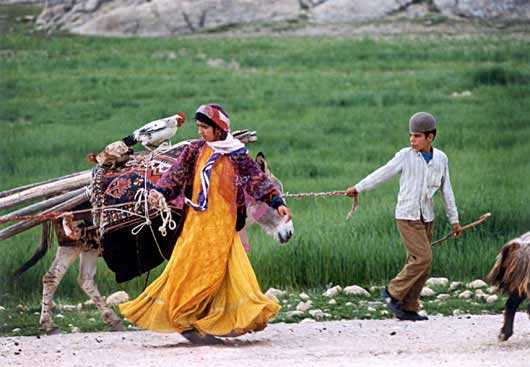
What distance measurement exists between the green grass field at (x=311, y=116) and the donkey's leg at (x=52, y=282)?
118 centimetres

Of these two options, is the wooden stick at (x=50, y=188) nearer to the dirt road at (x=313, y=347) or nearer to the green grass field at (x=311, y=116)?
the dirt road at (x=313, y=347)

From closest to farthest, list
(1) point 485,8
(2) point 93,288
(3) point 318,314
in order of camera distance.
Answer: (2) point 93,288
(3) point 318,314
(1) point 485,8

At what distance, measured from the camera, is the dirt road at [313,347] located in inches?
252

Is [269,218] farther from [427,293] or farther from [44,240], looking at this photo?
[427,293]

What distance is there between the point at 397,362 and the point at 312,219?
4631mm

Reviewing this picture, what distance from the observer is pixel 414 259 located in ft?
24.7

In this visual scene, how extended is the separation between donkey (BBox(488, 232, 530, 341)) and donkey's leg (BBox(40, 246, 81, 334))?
2832mm

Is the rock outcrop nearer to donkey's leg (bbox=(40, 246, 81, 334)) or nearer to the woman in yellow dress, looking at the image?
donkey's leg (bbox=(40, 246, 81, 334))

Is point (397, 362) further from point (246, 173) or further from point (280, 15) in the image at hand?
point (280, 15)

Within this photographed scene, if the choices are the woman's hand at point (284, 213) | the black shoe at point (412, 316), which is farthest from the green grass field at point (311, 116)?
the woman's hand at point (284, 213)

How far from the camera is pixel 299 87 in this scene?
55.0 ft

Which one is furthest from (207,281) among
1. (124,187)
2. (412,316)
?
(412,316)

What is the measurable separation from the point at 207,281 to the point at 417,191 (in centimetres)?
149

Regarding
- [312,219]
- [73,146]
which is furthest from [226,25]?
[312,219]
